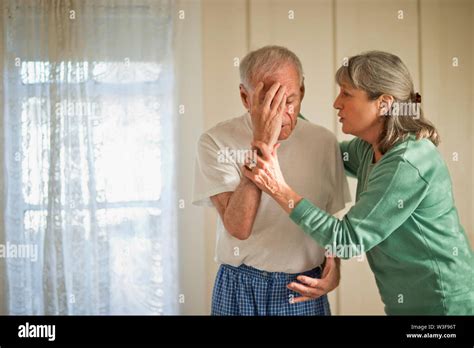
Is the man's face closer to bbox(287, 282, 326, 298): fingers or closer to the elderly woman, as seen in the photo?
the elderly woman

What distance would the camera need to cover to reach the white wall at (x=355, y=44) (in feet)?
4.84

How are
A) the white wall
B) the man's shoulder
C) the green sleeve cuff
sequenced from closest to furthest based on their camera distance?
the green sleeve cuff
the man's shoulder
the white wall

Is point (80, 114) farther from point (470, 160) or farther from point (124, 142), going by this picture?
point (470, 160)

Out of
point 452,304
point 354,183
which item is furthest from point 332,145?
point 452,304

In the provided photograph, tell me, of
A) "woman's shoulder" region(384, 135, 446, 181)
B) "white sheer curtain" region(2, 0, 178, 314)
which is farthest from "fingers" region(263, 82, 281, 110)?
"white sheer curtain" region(2, 0, 178, 314)

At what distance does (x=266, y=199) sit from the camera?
4.12ft

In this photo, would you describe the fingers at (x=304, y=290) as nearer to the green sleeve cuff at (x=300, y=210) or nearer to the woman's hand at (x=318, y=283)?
the woman's hand at (x=318, y=283)

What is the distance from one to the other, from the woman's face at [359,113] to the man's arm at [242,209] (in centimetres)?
25

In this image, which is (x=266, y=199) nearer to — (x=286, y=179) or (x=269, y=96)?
(x=286, y=179)

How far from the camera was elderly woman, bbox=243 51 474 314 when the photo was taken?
3.75 feet

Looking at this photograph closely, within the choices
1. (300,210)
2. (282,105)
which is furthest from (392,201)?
(282,105)

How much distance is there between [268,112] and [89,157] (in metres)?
0.63

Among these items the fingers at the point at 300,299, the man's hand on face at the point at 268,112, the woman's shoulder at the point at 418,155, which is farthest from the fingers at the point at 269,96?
the fingers at the point at 300,299

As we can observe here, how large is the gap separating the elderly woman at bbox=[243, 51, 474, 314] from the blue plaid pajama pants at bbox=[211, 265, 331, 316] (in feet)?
0.12
